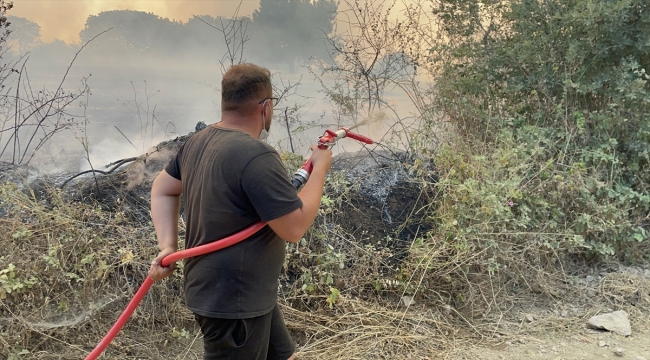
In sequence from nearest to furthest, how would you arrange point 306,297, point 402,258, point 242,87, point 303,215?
point 303,215 → point 242,87 → point 306,297 → point 402,258

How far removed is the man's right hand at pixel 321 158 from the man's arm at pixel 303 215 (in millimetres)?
21

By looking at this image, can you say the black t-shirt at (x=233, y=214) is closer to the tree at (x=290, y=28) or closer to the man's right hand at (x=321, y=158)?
the man's right hand at (x=321, y=158)

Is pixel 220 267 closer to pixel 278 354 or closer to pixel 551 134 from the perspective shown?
pixel 278 354

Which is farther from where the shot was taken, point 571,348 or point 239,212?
point 571,348

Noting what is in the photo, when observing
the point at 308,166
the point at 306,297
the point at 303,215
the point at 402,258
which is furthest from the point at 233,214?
the point at 402,258

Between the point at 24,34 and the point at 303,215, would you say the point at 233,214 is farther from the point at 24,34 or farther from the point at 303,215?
the point at 24,34

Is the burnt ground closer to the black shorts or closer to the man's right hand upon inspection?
the black shorts

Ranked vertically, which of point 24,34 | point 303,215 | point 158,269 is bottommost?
point 158,269

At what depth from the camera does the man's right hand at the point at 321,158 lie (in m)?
1.69

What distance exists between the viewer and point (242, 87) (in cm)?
159

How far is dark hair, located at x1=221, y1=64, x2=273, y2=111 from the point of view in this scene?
160cm

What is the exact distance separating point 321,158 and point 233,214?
41 centimetres

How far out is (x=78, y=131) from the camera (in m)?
4.54

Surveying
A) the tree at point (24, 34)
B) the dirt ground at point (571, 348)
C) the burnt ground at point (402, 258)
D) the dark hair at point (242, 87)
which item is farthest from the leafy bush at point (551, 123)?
the tree at point (24, 34)
